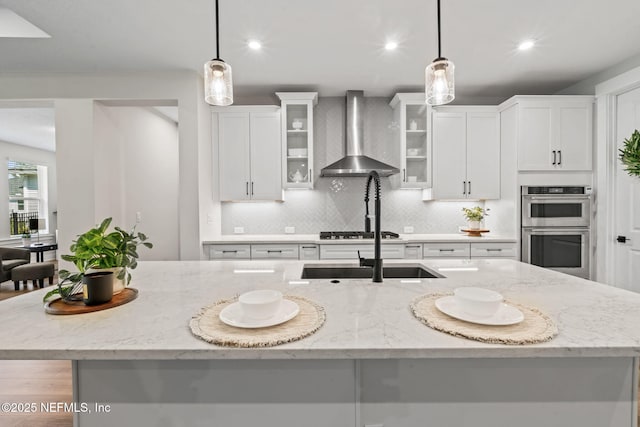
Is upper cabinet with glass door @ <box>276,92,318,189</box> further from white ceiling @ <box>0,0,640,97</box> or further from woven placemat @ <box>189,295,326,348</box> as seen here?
woven placemat @ <box>189,295,326,348</box>

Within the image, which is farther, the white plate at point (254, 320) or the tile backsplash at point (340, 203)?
the tile backsplash at point (340, 203)

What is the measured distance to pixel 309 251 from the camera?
3.25 metres

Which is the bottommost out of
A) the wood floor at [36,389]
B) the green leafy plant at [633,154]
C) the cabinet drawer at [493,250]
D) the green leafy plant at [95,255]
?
the wood floor at [36,389]

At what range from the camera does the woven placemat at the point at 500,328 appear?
2.61 feet

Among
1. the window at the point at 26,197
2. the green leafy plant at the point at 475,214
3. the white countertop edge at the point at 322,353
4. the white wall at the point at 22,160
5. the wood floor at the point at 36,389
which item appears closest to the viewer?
the white countertop edge at the point at 322,353

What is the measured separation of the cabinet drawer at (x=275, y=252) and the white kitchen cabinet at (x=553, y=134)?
2.62m

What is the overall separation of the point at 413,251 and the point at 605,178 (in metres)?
2.10

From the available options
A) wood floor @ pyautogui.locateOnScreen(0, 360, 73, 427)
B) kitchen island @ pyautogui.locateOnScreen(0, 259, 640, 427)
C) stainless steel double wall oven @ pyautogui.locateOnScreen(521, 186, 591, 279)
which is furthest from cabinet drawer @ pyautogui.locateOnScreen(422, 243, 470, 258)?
wood floor @ pyautogui.locateOnScreen(0, 360, 73, 427)

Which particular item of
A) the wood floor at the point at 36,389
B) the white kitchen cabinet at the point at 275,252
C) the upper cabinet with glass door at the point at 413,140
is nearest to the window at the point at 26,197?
the wood floor at the point at 36,389

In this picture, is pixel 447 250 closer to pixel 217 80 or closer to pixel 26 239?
pixel 217 80

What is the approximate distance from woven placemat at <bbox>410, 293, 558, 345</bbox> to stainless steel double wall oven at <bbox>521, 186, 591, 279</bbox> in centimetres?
264

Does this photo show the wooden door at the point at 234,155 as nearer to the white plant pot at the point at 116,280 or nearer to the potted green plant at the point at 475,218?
the white plant pot at the point at 116,280

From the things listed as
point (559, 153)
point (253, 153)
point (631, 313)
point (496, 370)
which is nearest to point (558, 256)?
point (559, 153)

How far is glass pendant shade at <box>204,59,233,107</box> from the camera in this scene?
1478mm
